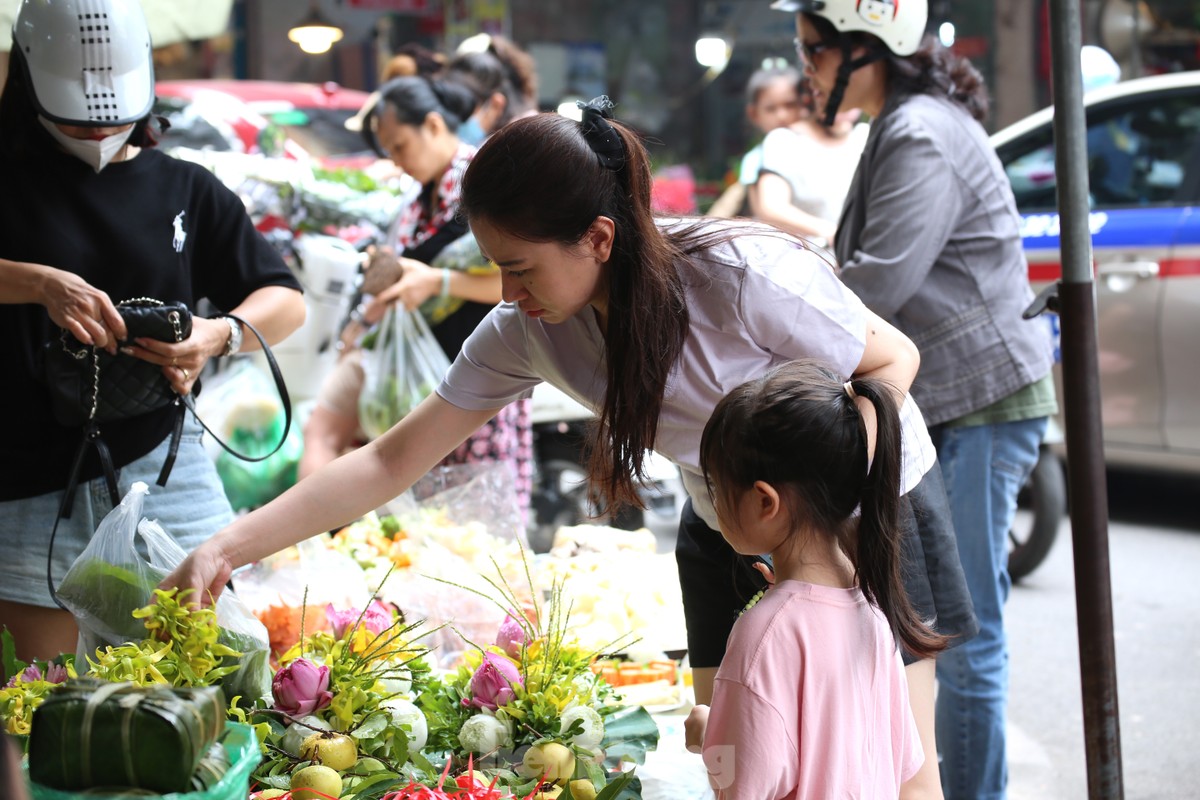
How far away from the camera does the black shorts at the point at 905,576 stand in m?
2.06

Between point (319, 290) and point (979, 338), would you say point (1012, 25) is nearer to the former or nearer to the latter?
point (319, 290)

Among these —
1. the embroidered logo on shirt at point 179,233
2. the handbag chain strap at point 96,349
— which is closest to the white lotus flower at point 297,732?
the handbag chain strap at point 96,349

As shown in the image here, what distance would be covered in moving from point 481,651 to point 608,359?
60 cm

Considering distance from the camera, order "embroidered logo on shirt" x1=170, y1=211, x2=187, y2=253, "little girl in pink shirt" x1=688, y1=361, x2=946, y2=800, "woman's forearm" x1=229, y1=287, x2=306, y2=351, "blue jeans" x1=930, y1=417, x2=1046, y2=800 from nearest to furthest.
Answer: "little girl in pink shirt" x1=688, y1=361, x2=946, y2=800 → "embroidered logo on shirt" x1=170, y1=211, x2=187, y2=253 → "woman's forearm" x1=229, y1=287, x2=306, y2=351 → "blue jeans" x1=930, y1=417, x2=1046, y2=800

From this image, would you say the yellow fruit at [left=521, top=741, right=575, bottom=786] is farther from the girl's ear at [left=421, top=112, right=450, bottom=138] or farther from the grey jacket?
the girl's ear at [left=421, top=112, right=450, bottom=138]

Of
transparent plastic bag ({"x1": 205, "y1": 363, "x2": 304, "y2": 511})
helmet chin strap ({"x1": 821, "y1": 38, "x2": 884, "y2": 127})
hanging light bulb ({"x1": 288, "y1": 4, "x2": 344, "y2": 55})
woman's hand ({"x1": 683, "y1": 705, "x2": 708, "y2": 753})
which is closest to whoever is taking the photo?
woman's hand ({"x1": 683, "y1": 705, "x2": 708, "y2": 753})

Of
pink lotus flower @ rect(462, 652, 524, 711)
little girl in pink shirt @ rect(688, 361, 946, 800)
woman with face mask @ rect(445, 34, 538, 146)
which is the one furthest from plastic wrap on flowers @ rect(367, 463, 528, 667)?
woman with face mask @ rect(445, 34, 538, 146)

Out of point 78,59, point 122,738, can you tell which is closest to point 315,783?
point 122,738

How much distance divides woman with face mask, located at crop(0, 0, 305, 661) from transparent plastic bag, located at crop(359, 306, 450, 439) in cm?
140

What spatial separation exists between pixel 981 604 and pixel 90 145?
1.99m

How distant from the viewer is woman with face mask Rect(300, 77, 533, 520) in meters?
3.78

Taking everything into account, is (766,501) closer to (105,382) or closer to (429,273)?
(105,382)

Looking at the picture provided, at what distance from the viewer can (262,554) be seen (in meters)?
2.03

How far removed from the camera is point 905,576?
2.05 meters
